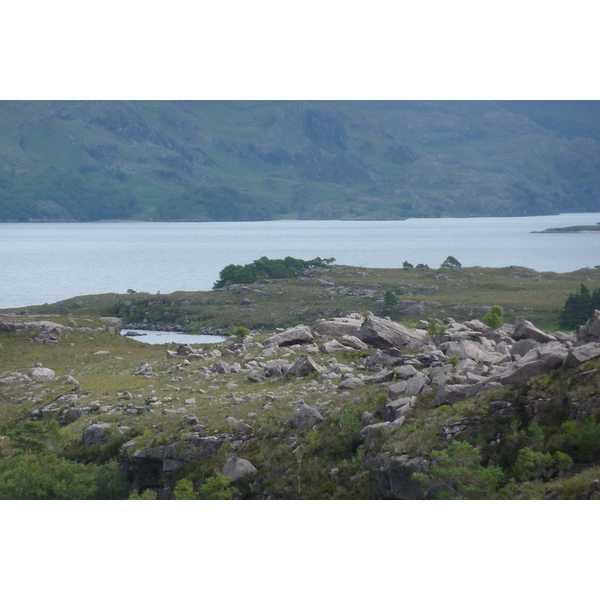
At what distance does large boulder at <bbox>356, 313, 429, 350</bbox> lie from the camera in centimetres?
4106

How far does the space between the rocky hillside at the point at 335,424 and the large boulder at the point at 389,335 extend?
9cm

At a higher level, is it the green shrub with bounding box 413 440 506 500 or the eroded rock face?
the green shrub with bounding box 413 440 506 500

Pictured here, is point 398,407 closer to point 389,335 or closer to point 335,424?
point 335,424

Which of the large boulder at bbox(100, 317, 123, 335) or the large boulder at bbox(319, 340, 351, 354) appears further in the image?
the large boulder at bbox(100, 317, 123, 335)

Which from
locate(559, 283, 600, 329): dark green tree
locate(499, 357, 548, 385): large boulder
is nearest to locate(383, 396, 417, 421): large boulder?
locate(499, 357, 548, 385): large boulder

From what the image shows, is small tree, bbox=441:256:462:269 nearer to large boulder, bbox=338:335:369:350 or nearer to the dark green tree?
the dark green tree

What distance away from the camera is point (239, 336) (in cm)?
5834

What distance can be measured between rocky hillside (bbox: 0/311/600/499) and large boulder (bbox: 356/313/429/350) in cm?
9

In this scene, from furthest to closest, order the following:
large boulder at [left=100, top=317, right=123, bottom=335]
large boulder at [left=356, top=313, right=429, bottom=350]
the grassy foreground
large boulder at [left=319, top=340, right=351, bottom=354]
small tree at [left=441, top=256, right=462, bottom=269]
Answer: small tree at [left=441, top=256, right=462, bottom=269] < the grassy foreground < large boulder at [left=100, top=317, right=123, bottom=335] < large boulder at [left=319, top=340, right=351, bottom=354] < large boulder at [left=356, top=313, right=429, bottom=350]

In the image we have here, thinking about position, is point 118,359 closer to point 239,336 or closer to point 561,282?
point 239,336

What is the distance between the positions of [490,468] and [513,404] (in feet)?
10.4

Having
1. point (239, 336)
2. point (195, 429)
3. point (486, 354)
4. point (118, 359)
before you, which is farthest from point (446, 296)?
point (195, 429)

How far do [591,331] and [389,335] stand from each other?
52.9 ft

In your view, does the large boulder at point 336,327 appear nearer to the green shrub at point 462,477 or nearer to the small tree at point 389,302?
the green shrub at point 462,477
